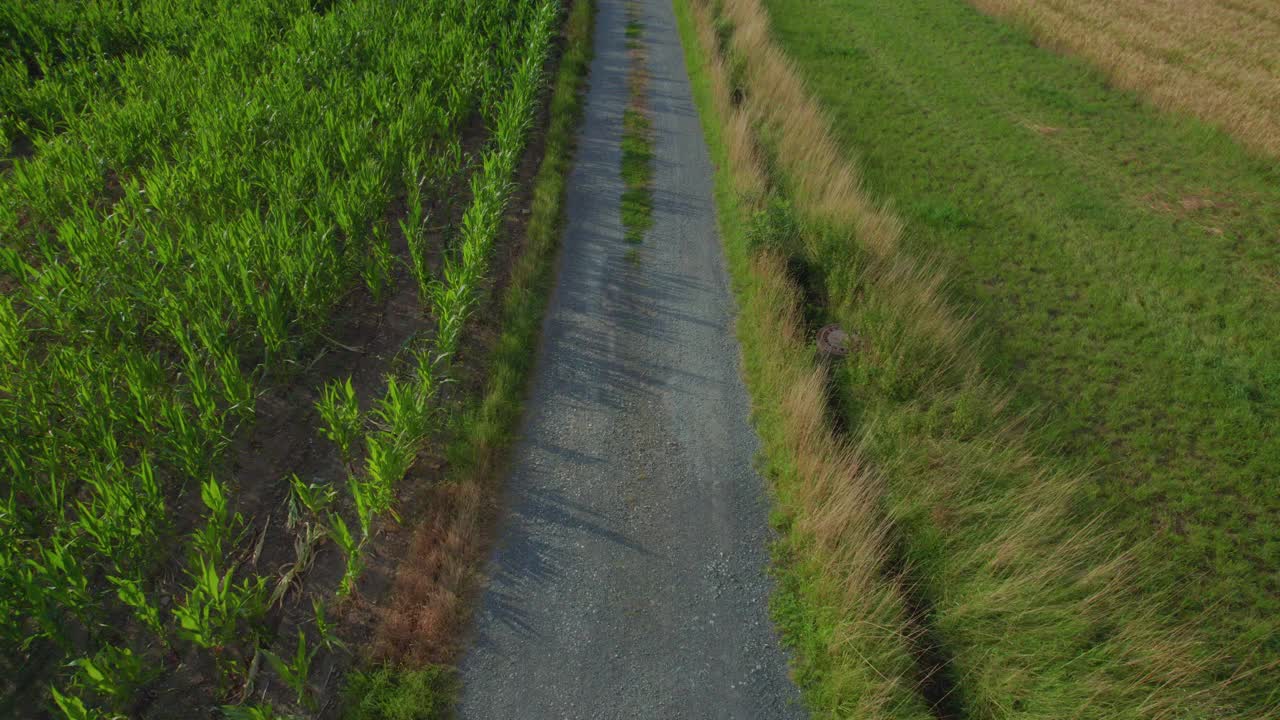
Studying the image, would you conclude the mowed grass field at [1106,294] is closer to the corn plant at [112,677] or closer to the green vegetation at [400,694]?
the green vegetation at [400,694]

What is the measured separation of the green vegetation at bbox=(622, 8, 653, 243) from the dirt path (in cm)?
53

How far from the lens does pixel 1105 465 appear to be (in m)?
5.91

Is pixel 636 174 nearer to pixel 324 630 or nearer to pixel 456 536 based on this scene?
pixel 456 536

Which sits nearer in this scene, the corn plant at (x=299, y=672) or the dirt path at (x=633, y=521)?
the corn plant at (x=299, y=672)

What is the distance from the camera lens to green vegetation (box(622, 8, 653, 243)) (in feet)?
28.8

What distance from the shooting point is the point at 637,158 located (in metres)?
10.4

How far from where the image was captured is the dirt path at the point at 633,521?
12.9 feet

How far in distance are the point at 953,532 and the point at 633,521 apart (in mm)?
2514

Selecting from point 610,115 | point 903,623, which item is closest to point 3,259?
point 903,623

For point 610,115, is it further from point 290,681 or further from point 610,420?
point 290,681

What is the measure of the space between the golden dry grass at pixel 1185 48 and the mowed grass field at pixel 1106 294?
0.35 m

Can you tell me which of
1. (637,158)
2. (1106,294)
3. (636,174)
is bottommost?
(1106,294)

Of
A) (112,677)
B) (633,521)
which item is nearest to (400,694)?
(112,677)

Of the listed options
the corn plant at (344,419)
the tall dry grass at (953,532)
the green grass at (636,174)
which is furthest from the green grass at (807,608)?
the corn plant at (344,419)
